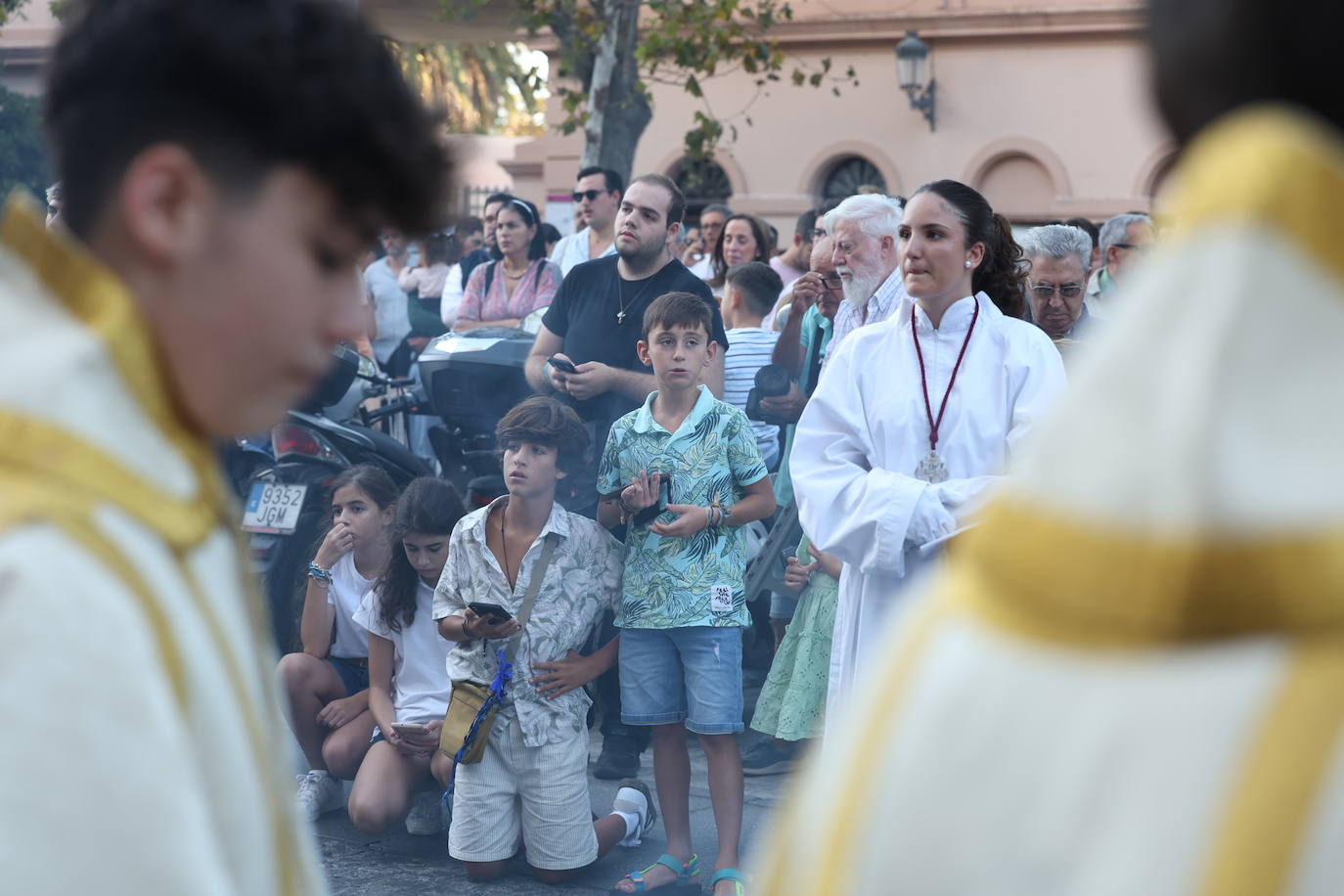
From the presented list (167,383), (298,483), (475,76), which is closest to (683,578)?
(298,483)

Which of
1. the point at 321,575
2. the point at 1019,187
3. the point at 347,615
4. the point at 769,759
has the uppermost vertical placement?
the point at 1019,187

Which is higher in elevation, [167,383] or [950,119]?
[950,119]

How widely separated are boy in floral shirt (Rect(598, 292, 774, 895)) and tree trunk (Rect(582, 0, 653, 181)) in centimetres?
725

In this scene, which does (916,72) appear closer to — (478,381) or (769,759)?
(478,381)

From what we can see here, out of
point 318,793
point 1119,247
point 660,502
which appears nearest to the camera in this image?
point 660,502

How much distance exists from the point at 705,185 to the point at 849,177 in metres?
1.98

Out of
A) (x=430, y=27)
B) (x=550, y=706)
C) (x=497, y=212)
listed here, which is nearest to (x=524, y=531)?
(x=550, y=706)

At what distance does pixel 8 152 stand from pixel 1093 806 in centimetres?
1924

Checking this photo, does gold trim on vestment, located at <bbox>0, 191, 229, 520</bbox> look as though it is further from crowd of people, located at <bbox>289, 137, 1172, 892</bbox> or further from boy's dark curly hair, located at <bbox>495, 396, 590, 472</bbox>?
boy's dark curly hair, located at <bbox>495, 396, 590, 472</bbox>

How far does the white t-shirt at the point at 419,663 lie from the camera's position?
17.9 feet

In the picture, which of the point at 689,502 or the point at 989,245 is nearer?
the point at 989,245

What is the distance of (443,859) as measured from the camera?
5.27m

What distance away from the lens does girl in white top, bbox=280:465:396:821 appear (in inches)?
221

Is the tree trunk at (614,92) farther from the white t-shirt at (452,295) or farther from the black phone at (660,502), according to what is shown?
the black phone at (660,502)
